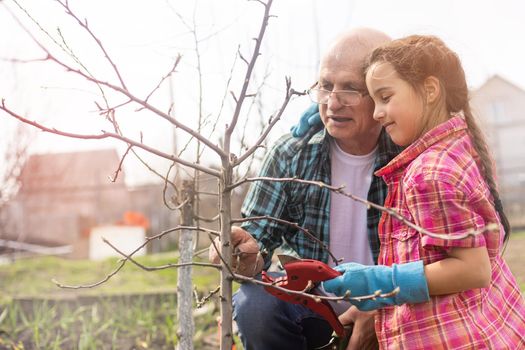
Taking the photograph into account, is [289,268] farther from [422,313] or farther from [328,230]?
[328,230]

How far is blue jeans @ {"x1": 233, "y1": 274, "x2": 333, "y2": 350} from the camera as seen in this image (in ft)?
7.30

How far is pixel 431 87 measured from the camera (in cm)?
181

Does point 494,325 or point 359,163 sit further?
point 359,163

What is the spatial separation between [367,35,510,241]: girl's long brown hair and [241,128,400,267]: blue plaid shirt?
432 millimetres

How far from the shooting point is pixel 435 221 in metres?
1.63

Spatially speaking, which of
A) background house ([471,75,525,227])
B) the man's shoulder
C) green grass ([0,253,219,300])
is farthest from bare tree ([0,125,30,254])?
background house ([471,75,525,227])

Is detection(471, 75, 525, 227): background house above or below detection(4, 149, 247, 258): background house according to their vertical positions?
above

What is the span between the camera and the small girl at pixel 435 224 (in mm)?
1629

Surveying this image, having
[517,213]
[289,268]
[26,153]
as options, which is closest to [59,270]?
[26,153]

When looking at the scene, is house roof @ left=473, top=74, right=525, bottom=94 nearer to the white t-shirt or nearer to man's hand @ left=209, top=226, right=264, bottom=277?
the white t-shirt

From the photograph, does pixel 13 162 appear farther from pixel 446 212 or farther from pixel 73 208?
pixel 73 208

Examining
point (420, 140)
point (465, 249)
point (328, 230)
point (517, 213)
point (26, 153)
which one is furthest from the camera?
point (517, 213)

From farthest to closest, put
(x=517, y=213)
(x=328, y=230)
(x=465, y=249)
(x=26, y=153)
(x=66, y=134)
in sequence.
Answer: (x=517, y=213) → (x=26, y=153) → (x=328, y=230) → (x=465, y=249) → (x=66, y=134)

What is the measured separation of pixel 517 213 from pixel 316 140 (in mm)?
15351
